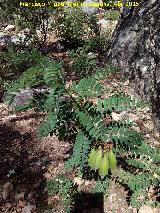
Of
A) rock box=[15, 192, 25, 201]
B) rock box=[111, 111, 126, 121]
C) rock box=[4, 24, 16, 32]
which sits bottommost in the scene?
rock box=[15, 192, 25, 201]

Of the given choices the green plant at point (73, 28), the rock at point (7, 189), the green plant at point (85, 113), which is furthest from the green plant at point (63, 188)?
the green plant at point (73, 28)

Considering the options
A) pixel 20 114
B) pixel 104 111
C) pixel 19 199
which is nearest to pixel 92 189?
pixel 19 199

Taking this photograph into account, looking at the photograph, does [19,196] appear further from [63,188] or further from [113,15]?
[113,15]

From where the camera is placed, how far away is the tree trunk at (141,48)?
15.4 ft

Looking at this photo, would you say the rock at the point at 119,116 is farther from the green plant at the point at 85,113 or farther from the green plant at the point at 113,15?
the green plant at the point at 113,15

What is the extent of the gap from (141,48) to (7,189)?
115 inches

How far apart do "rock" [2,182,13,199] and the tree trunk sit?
7.07 feet

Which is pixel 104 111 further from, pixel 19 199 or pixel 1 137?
pixel 1 137

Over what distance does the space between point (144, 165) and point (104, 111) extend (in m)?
0.78

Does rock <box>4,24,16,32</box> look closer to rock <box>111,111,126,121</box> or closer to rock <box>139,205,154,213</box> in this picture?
rock <box>111,111,126,121</box>

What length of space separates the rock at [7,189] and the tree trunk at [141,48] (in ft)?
7.07

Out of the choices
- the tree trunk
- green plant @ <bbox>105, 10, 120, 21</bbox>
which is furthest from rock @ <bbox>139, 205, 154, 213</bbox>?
green plant @ <bbox>105, 10, 120, 21</bbox>

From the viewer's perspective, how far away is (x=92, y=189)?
3.72 metres

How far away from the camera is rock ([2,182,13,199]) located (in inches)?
150
